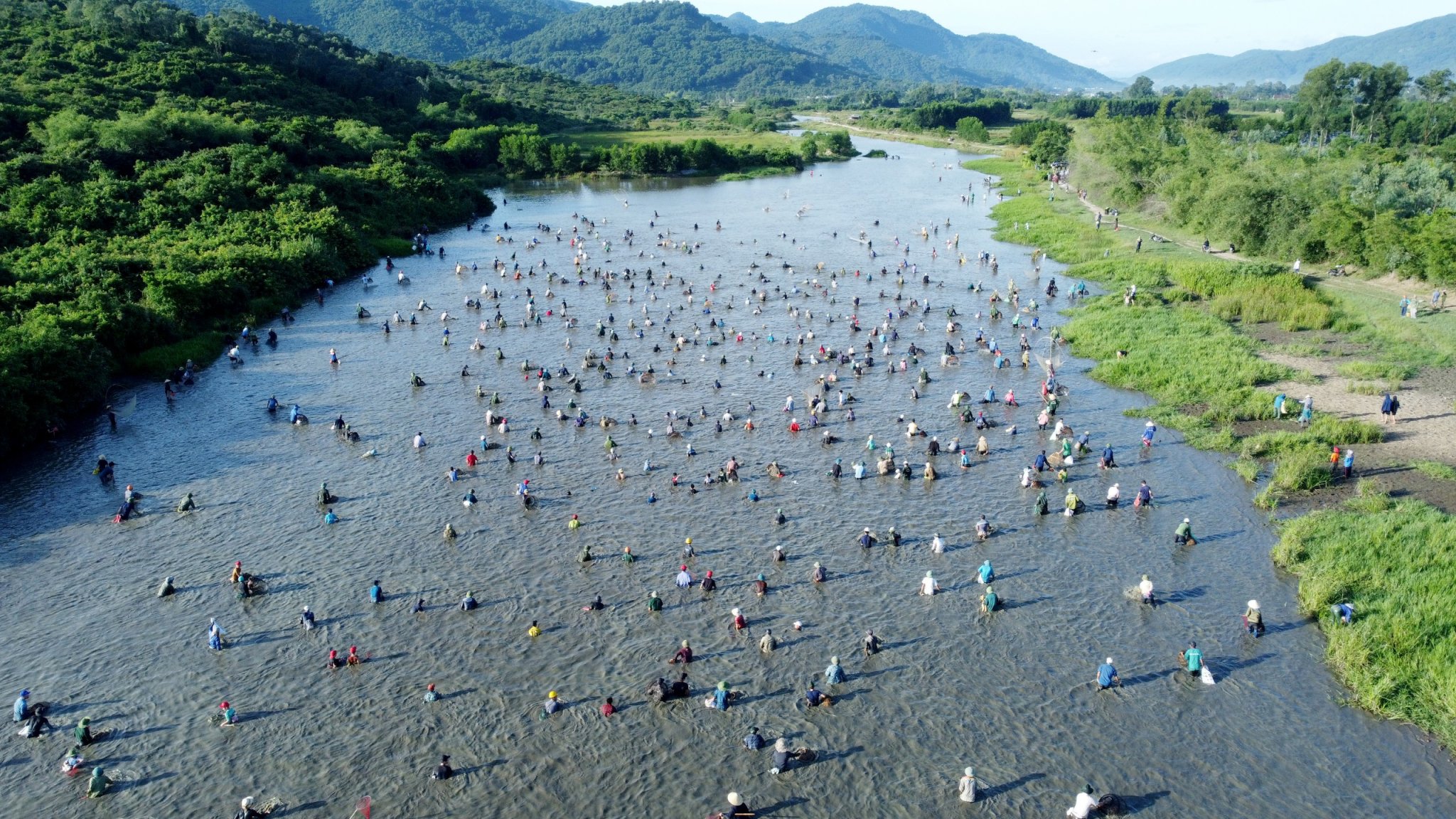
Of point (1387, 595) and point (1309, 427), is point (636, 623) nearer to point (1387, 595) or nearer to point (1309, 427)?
point (1387, 595)

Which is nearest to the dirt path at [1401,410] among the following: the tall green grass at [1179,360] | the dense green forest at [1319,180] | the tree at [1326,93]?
the tall green grass at [1179,360]

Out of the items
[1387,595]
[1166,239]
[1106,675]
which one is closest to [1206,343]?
[1387,595]

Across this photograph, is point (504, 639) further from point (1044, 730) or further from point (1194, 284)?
point (1194, 284)

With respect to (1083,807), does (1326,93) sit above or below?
above

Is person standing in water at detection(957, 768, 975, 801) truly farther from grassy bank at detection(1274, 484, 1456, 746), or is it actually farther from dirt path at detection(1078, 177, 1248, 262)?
dirt path at detection(1078, 177, 1248, 262)

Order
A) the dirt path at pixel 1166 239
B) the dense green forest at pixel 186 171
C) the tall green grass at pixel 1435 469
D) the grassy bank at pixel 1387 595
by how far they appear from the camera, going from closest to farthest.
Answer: the grassy bank at pixel 1387 595 → the tall green grass at pixel 1435 469 → the dense green forest at pixel 186 171 → the dirt path at pixel 1166 239

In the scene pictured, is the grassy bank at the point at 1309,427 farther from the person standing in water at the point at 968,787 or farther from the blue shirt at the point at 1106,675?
the person standing in water at the point at 968,787

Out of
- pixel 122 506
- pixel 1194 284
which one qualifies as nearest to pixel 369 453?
pixel 122 506
